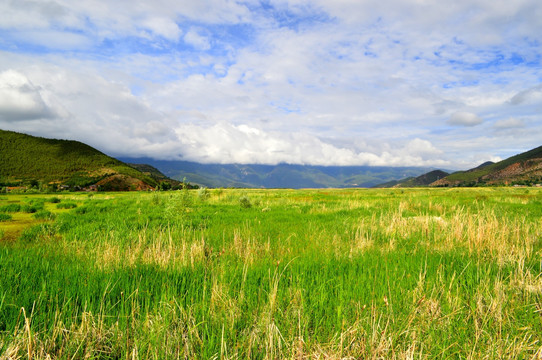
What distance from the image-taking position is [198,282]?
3730mm

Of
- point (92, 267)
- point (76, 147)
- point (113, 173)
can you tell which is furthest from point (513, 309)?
point (76, 147)

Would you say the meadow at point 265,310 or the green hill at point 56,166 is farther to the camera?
the green hill at point 56,166

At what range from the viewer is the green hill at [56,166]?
80250 mm

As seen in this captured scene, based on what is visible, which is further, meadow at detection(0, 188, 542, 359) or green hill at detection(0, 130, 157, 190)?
green hill at detection(0, 130, 157, 190)

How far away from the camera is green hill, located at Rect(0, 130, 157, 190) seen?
80250 millimetres

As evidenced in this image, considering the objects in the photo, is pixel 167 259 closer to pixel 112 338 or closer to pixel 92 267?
pixel 92 267

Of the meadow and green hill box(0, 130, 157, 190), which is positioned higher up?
green hill box(0, 130, 157, 190)

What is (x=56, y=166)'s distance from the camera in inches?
3573

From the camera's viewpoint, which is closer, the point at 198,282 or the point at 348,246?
the point at 198,282

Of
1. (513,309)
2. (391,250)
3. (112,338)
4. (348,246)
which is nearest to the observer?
(112,338)

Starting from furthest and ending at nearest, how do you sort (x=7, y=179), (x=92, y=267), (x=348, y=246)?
(x=7, y=179) < (x=348, y=246) < (x=92, y=267)

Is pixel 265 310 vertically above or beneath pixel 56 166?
beneath

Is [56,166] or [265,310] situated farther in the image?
[56,166]

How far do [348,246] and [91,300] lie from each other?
541 cm
